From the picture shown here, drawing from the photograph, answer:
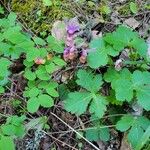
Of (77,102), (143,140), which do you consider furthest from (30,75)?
(143,140)

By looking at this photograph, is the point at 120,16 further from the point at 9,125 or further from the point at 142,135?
the point at 9,125

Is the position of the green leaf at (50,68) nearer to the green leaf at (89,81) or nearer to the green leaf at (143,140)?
the green leaf at (89,81)

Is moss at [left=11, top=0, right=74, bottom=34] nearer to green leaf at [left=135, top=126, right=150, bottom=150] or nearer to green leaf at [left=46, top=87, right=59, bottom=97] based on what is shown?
green leaf at [left=46, top=87, right=59, bottom=97]

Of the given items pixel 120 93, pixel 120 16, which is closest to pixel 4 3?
pixel 120 16

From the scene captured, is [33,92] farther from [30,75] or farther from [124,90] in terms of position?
[124,90]

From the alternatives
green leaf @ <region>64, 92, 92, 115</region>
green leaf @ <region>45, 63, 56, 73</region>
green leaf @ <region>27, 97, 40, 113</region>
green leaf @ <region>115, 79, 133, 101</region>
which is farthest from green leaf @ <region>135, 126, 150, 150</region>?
green leaf @ <region>45, 63, 56, 73</region>

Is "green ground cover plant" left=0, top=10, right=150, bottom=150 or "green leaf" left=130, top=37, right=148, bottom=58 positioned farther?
"green leaf" left=130, top=37, right=148, bottom=58

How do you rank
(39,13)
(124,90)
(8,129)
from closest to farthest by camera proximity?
(8,129) < (124,90) < (39,13)
